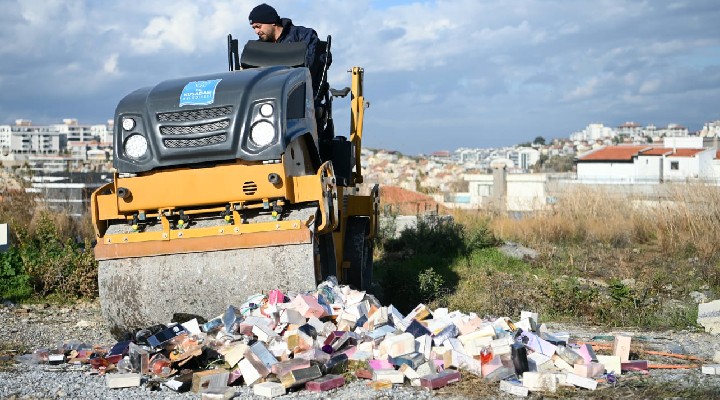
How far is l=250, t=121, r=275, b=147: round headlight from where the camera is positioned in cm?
770

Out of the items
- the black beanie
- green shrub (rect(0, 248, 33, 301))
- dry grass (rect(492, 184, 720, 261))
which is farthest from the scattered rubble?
dry grass (rect(492, 184, 720, 261))

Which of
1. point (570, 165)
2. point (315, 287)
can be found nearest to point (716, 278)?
point (315, 287)

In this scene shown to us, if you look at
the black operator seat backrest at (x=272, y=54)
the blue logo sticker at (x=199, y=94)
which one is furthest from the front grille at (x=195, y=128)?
the black operator seat backrest at (x=272, y=54)

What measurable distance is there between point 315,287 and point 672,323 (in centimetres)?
429

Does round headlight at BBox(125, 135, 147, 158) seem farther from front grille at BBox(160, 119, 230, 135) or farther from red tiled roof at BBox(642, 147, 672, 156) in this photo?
red tiled roof at BBox(642, 147, 672, 156)

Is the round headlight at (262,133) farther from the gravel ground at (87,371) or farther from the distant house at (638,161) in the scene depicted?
the distant house at (638,161)

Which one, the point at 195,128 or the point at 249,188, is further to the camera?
the point at 195,128

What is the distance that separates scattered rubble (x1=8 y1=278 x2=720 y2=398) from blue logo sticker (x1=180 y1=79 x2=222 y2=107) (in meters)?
1.77

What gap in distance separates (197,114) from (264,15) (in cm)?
193

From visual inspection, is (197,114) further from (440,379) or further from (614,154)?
(614,154)

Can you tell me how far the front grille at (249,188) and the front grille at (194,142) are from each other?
43 centimetres

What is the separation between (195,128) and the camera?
309 inches

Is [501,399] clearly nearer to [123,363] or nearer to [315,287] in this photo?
[315,287]

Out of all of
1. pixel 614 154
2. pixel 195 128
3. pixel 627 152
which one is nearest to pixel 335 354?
pixel 195 128
